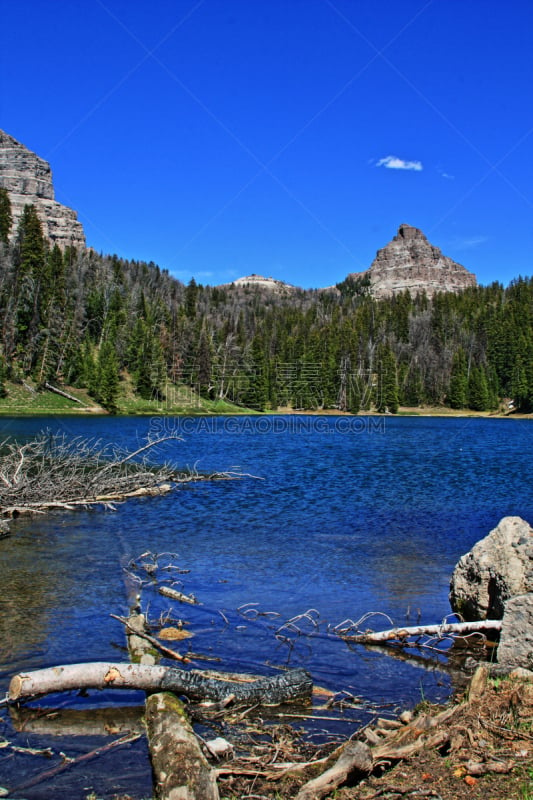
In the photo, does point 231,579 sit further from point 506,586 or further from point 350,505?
point 350,505

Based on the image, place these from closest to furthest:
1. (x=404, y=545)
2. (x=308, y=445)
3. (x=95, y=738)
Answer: (x=95, y=738) < (x=404, y=545) < (x=308, y=445)

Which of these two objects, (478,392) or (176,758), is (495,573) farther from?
(478,392)

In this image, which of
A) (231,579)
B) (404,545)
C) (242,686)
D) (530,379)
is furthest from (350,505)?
(530,379)

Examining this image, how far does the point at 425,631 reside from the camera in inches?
397

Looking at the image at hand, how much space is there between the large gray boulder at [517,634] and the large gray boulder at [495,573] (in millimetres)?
1664

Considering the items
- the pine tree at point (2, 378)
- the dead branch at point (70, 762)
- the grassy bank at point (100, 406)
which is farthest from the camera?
the grassy bank at point (100, 406)

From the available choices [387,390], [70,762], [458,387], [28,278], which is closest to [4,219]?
[28,278]

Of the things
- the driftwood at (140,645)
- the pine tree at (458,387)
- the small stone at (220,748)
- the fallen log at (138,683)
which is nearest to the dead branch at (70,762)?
the fallen log at (138,683)

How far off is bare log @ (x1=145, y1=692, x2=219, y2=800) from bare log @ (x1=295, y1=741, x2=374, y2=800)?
2.50 feet

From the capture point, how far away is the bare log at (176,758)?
17.7 feet

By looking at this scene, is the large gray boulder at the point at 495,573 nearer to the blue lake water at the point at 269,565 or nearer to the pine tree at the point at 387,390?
the blue lake water at the point at 269,565

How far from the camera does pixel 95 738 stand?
7027 millimetres

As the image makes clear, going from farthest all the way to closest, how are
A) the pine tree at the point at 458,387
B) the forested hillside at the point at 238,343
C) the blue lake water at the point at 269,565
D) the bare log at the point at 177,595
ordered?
1. the pine tree at the point at 458,387
2. the forested hillside at the point at 238,343
3. the bare log at the point at 177,595
4. the blue lake water at the point at 269,565

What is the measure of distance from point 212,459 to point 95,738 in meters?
34.4
